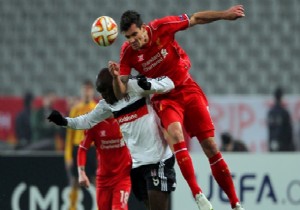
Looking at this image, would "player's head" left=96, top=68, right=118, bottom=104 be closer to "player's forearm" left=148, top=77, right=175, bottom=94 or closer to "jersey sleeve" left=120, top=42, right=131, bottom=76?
"jersey sleeve" left=120, top=42, right=131, bottom=76

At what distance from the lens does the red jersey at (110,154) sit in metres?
9.34

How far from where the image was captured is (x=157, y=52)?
8445mm

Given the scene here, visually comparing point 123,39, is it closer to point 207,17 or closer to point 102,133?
point 102,133

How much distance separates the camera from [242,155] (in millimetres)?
10836

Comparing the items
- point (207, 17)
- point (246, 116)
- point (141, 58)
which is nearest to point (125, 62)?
point (141, 58)

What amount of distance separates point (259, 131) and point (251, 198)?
4.38 metres

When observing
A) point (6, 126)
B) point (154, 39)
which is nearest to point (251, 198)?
point (154, 39)

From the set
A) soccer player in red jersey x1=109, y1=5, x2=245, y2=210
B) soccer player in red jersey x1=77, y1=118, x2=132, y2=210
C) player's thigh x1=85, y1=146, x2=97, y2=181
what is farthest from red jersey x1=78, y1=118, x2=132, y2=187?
player's thigh x1=85, y1=146, x2=97, y2=181

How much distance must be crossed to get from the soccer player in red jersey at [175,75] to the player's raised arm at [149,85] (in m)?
0.09

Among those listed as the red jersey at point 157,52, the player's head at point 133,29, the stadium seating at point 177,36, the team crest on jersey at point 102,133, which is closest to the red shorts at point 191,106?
the red jersey at point 157,52

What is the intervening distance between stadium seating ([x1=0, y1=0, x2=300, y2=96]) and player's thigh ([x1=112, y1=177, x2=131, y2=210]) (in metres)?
8.83

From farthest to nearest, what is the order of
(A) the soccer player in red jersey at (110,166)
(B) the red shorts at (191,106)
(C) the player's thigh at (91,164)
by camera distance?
(C) the player's thigh at (91,164) < (A) the soccer player in red jersey at (110,166) < (B) the red shorts at (191,106)

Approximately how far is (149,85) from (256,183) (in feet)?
10.7

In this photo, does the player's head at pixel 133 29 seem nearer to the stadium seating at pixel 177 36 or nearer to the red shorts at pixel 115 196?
the red shorts at pixel 115 196
